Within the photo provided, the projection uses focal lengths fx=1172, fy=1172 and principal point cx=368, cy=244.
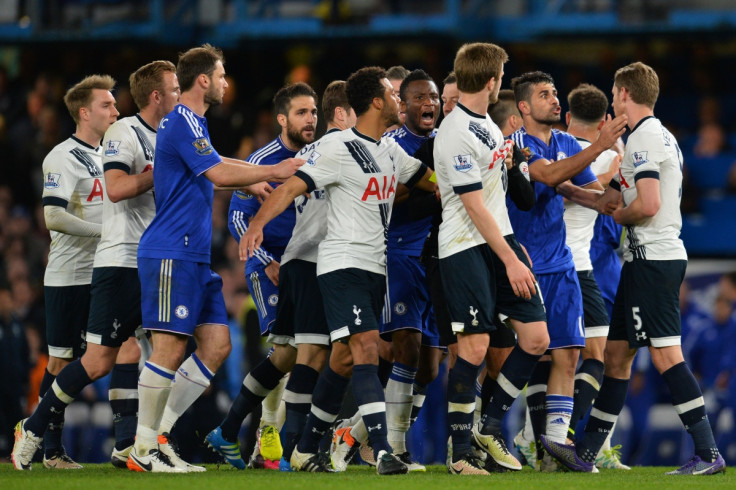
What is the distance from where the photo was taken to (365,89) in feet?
23.8

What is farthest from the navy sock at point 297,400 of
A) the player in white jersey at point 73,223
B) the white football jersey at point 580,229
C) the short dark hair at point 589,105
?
the short dark hair at point 589,105

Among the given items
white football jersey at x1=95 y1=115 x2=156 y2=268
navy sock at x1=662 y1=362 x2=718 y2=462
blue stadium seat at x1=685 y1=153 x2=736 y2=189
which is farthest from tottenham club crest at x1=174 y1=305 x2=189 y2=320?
blue stadium seat at x1=685 y1=153 x2=736 y2=189

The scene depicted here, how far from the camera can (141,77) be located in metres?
7.80

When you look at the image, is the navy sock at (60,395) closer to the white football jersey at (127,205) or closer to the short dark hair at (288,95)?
the white football jersey at (127,205)

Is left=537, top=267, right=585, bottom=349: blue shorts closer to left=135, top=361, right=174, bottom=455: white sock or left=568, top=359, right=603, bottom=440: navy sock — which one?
left=568, top=359, right=603, bottom=440: navy sock

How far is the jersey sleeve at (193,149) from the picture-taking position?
7.15 m

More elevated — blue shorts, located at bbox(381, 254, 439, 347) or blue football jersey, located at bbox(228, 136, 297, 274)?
blue football jersey, located at bbox(228, 136, 297, 274)

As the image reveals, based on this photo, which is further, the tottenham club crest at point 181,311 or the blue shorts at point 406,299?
the blue shorts at point 406,299

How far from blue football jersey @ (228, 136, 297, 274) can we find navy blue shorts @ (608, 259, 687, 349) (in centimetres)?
247

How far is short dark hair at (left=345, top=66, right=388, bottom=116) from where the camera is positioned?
724 centimetres

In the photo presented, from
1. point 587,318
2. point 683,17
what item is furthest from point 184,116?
point 683,17

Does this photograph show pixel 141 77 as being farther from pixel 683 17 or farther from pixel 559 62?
pixel 559 62

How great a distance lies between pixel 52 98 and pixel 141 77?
10759 mm

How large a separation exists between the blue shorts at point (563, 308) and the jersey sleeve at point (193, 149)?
7.59 feet
